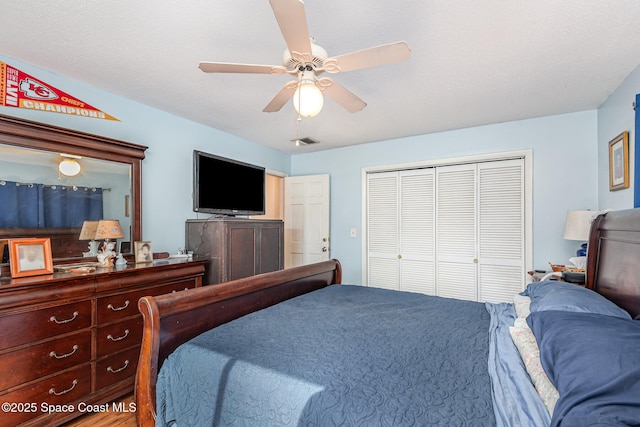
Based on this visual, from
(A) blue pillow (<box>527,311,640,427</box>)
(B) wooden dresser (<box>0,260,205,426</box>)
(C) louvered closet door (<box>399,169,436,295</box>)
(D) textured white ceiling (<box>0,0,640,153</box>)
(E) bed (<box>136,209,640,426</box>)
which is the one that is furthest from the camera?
(C) louvered closet door (<box>399,169,436,295</box>)

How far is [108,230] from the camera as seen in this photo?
2.47 m

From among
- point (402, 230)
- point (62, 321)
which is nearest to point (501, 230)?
point (402, 230)

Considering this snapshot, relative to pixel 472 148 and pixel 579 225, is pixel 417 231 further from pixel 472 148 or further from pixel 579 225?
pixel 579 225

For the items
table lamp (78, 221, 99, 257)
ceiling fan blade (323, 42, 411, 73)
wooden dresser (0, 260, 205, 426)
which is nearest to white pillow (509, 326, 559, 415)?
ceiling fan blade (323, 42, 411, 73)

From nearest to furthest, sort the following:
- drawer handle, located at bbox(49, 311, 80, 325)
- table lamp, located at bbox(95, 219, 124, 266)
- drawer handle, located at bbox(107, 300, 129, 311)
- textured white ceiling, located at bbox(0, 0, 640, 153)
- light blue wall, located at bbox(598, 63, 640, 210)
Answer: textured white ceiling, located at bbox(0, 0, 640, 153)
drawer handle, located at bbox(49, 311, 80, 325)
drawer handle, located at bbox(107, 300, 129, 311)
light blue wall, located at bbox(598, 63, 640, 210)
table lamp, located at bbox(95, 219, 124, 266)

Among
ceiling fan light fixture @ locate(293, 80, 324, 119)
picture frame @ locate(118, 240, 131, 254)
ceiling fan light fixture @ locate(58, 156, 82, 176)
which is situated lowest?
picture frame @ locate(118, 240, 131, 254)

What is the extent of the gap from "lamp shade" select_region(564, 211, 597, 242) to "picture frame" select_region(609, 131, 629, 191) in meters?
0.31

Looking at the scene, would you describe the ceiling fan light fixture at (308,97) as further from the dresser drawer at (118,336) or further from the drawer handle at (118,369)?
the drawer handle at (118,369)

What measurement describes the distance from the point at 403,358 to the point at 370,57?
138 cm

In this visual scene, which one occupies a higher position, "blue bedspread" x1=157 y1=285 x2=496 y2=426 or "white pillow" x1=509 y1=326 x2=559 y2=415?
"white pillow" x1=509 y1=326 x2=559 y2=415

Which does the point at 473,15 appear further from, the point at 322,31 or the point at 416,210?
the point at 416,210

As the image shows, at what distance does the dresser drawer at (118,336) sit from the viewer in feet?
6.84

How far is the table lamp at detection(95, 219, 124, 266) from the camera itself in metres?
2.37

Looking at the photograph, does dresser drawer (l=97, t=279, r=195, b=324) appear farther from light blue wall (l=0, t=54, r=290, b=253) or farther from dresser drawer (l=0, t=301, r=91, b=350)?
light blue wall (l=0, t=54, r=290, b=253)
